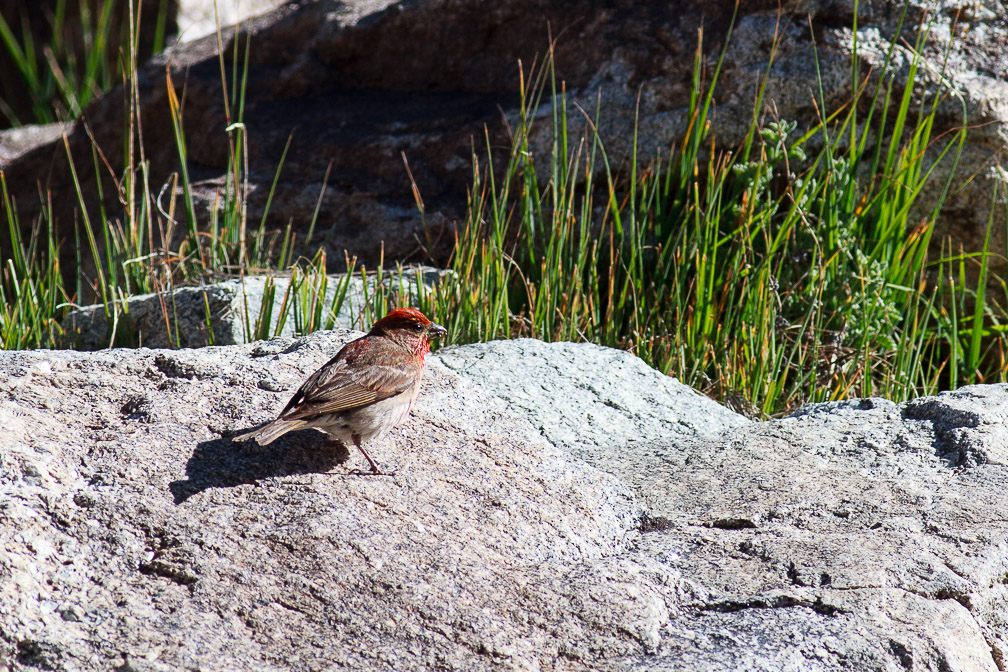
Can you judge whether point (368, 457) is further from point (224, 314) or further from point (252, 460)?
point (224, 314)

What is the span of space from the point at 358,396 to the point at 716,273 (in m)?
2.23

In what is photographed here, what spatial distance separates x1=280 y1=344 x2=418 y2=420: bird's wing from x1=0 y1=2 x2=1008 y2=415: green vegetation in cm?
106

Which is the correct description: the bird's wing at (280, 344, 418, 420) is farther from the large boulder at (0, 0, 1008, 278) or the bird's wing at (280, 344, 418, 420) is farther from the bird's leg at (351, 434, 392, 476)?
the large boulder at (0, 0, 1008, 278)

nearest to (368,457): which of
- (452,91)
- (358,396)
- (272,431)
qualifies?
(358,396)

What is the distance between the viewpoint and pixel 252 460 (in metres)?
2.71

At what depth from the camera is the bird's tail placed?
2.59 m

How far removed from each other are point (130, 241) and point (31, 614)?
2879mm

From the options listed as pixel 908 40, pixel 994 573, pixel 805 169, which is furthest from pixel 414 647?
pixel 908 40

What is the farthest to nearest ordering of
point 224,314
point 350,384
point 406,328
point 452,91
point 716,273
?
point 452,91 → point 716,273 → point 224,314 → point 406,328 → point 350,384

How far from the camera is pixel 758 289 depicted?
13.8 ft

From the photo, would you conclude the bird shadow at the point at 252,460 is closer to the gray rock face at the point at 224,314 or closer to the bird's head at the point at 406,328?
the bird's head at the point at 406,328

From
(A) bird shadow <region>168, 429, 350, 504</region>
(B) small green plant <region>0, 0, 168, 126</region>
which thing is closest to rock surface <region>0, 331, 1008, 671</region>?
(A) bird shadow <region>168, 429, 350, 504</region>

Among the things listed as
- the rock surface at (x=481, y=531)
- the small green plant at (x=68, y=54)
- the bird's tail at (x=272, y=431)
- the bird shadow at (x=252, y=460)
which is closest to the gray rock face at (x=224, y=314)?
the rock surface at (x=481, y=531)

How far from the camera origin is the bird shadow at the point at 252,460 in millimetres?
2578
